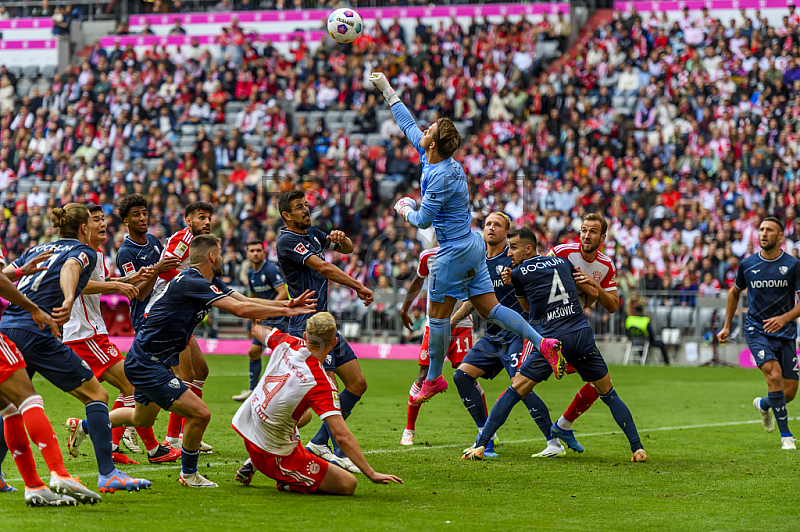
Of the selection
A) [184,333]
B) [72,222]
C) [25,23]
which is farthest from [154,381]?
[25,23]

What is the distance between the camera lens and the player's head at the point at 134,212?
9539 millimetres

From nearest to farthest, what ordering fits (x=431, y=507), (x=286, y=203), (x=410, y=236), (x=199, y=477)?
(x=431, y=507), (x=199, y=477), (x=286, y=203), (x=410, y=236)

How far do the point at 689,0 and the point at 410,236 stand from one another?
12.6 metres

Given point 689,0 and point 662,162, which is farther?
point 689,0

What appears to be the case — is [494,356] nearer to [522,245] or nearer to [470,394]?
[470,394]

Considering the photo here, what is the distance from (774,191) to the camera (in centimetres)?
2203

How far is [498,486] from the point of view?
298 inches

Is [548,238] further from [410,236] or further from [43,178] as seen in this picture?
[43,178]

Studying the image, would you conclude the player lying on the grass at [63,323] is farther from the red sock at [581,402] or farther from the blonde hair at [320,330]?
the red sock at [581,402]

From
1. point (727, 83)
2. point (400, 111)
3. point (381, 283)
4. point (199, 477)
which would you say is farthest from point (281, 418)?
point (727, 83)

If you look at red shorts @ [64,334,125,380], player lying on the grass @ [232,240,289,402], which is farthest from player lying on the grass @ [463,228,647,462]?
player lying on the grass @ [232,240,289,402]

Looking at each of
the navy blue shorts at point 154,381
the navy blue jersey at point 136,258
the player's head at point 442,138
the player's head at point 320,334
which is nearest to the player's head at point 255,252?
the navy blue jersey at point 136,258

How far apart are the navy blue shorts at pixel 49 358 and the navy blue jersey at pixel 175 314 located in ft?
2.26

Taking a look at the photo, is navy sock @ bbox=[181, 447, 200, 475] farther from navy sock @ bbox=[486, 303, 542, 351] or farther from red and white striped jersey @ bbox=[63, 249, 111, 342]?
navy sock @ bbox=[486, 303, 542, 351]
